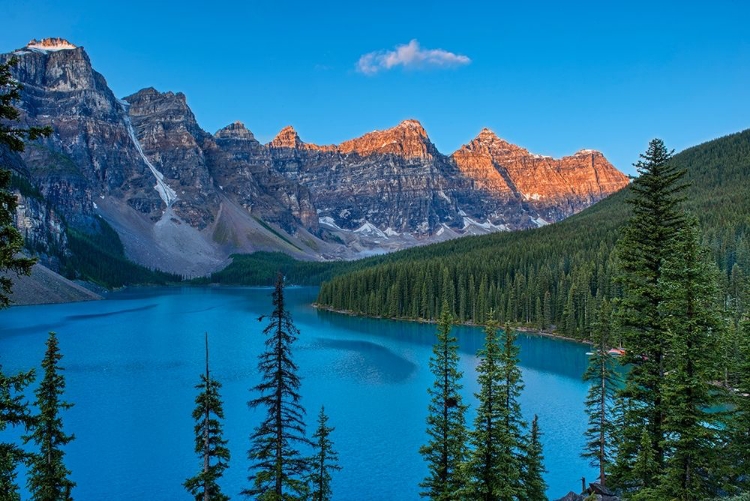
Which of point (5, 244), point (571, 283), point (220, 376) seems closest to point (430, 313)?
point (571, 283)

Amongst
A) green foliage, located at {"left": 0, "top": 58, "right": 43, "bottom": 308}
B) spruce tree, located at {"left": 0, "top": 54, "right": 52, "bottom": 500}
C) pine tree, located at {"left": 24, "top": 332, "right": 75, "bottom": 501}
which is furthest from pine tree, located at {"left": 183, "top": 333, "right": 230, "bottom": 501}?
green foliage, located at {"left": 0, "top": 58, "right": 43, "bottom": 308}

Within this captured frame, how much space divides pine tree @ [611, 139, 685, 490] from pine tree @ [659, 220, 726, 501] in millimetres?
1209

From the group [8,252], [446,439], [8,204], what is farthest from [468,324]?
[8,252]

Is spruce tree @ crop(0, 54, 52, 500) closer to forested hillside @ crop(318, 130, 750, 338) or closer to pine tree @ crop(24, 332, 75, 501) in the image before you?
pine tree @ crop(24, 332, 75, 501)

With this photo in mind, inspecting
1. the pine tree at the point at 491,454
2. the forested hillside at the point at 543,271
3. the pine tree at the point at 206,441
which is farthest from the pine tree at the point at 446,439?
the forested hillside at the point at 543,271

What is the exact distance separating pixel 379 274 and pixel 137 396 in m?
87.9

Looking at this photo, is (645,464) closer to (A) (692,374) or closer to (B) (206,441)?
(A) (692,374)

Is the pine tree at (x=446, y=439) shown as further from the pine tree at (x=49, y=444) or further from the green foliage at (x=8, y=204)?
the green foliage at (x=8, y=204)

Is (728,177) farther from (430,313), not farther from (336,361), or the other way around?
(336,361)

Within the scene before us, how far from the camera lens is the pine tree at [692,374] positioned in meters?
15.1

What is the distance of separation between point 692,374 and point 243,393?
2035 inches

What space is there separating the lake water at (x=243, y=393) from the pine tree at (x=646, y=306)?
19428 millimetres

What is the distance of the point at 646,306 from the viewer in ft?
59.8

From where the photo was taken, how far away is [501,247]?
143625 millimetres
